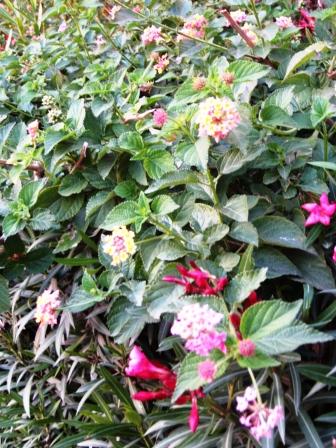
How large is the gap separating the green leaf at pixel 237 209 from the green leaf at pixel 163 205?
116mm

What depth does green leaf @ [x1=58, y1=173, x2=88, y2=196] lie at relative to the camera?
1.51m

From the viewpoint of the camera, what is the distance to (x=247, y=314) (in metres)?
0.93

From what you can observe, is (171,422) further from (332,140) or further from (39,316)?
(332,140)

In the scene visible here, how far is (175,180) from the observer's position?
1.27 meters

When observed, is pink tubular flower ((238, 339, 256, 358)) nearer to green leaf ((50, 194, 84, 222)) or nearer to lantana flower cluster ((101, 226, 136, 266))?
lantana flower cluster ((101, 226, 136, 266))

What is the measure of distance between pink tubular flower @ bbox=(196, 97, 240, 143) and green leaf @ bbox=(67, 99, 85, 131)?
0.54 meters

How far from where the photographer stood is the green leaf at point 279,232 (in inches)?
47.8

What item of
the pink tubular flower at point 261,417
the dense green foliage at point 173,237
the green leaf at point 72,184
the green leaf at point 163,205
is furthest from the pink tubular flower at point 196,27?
the pink tubular flower at point 261,417

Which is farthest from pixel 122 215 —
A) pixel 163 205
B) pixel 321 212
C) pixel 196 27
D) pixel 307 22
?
pixel 307 22

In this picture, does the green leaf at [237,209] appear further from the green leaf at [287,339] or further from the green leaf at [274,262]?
the green leaf at [287,339]

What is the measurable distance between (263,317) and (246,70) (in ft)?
2.09

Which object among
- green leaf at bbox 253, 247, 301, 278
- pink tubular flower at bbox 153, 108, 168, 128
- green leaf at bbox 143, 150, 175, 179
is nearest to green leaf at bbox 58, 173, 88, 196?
green leaf at bbox 143, 150, 175, 179

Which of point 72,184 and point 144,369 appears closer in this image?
point 144,369

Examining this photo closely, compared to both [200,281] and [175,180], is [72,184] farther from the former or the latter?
[200,281]
